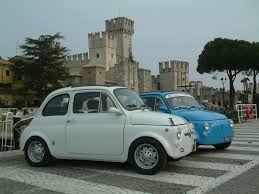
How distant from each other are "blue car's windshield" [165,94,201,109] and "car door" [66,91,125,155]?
119 inches

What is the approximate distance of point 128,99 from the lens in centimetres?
920

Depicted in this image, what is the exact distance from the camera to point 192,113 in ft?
36.6

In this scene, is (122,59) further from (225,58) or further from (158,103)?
(158,103)

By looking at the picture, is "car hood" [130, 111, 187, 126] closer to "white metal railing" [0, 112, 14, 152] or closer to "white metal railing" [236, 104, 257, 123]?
"white metal railing" [0, 112, 14, 152]

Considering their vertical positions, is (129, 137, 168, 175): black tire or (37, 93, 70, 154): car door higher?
(37, 93, 70, 154): car door

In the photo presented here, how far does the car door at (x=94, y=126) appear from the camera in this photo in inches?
340

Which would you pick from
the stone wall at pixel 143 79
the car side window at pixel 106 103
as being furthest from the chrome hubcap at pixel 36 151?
the stone wall at pixel 143 79

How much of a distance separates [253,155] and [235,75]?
53.1 metres

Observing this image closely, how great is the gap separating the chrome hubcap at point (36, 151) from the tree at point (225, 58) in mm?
50956

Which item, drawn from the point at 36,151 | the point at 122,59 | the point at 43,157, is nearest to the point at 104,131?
the point at 43,157

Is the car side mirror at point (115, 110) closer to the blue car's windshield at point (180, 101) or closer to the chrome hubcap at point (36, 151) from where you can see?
the chrome hubcap at point (36, 151)

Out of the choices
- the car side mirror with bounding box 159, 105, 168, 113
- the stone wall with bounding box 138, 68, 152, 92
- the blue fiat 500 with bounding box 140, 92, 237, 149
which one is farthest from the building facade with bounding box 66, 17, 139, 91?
the car side mirror with bounding box 159, 105, 168, 113

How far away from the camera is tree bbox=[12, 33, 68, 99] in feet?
195

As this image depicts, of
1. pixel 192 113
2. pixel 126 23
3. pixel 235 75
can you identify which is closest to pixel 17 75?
pixel 235 75
